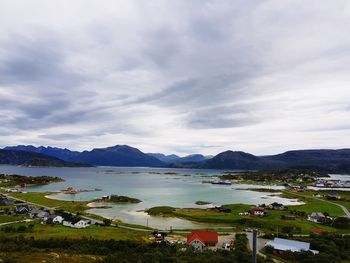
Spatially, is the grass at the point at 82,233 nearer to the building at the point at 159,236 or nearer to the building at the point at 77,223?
the building at the point at 77,223

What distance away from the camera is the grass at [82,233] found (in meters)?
52.6

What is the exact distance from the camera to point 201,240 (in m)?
48.0

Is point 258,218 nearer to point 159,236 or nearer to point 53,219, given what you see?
point 159,236

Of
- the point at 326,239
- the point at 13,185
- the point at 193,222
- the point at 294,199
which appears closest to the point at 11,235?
the point at 193,222

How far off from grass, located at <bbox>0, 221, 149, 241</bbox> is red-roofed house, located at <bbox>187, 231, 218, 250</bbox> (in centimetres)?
851

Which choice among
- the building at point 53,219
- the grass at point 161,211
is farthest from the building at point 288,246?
the building at point 53,219

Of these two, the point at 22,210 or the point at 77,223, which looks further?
the point at 22,210

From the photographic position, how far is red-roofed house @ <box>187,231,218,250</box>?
4708 centimetres

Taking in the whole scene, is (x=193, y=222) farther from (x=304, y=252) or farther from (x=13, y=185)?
(x=13, y=185)

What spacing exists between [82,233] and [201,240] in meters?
19.6

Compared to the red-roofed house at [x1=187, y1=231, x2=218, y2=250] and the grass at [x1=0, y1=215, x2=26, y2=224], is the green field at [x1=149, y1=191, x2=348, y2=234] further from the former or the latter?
the grass at [x1=0, y1=215, x2=26, y2=224]

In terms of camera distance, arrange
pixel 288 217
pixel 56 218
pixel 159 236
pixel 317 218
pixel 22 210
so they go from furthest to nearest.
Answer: pixel 22 210, pixel 288 217, pixel 317 218, pixel 56 218, pixel 159 236

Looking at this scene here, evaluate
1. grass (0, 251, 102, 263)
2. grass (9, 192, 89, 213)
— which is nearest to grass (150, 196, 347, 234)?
grass (9, 192, 89, 213)

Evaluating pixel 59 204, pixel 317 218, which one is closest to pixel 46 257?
pixel 317 218
